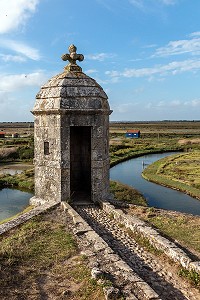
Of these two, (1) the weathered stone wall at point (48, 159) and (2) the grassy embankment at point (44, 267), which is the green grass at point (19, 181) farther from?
(2) the grassy embankment at point (44, 267)

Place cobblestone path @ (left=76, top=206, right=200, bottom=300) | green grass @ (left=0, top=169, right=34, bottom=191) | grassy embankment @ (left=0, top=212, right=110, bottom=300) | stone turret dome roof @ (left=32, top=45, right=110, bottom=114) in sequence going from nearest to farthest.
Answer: grassy embankment @ (left=0, top=212, right=110, bottom=300)
cobblestone path @ (left=76, top=206, right=200, bottom=300)
stone turret dome roof @ (left=32, top=45, right=110, bottom=114)
green grass @ (left=0, top=169, right=34, bottom=191)

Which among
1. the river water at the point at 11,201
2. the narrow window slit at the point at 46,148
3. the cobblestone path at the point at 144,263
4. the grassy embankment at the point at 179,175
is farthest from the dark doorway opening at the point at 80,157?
the grassy embankment at the point at 179,175

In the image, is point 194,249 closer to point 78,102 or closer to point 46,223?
point 46,223

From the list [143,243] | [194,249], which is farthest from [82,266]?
[194,249]

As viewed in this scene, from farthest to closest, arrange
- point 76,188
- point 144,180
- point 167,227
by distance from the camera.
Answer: point 144,180 < point 76,188 < point 167,227

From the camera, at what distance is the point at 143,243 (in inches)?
248

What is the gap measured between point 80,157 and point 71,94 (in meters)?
3.49

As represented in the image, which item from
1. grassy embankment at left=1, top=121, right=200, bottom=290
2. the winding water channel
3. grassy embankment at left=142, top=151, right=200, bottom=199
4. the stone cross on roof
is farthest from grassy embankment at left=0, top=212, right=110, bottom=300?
grassy embankment at left=142, top=151, right=200, bottom=199

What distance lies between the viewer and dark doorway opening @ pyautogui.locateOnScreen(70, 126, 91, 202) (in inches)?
454

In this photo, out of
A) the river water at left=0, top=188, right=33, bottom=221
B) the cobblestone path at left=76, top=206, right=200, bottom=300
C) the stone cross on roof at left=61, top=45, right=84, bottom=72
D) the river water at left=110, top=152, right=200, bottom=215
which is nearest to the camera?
the cobblestone path at left=76, top=206, right=200, bottom=300

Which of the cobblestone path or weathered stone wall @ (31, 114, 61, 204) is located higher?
weathered stone wall @ (31, 114, 61, 204)

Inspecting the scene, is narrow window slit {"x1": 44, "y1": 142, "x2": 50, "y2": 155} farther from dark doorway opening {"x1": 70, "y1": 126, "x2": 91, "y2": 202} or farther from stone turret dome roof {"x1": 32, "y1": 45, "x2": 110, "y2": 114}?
dark doorway opening {"x1": 70, "y1": 126, "x2": 91, "y2": 202}

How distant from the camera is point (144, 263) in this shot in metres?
5.52

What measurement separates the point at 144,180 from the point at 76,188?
12.5 m
